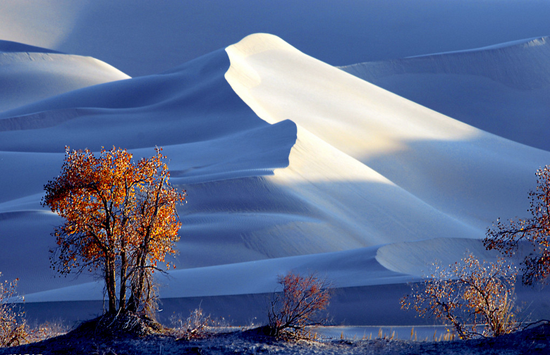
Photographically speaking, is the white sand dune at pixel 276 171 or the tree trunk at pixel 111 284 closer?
the tree trunk at pixel 111 284

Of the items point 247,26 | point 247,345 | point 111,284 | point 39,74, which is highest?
point 247,26

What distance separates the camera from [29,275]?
18.8 meters

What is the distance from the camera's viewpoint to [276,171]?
80.8 feet

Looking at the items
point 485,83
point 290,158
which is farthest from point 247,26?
point 290,158

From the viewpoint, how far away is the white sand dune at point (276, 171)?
56.8ft

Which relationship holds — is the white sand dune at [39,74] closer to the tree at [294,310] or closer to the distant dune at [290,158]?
the distant dune at [290,158]

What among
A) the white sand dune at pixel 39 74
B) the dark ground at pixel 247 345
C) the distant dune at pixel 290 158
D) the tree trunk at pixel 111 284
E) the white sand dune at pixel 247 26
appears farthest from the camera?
the white sand dune at pixel 247 26

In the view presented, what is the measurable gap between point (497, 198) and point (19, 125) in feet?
98.3

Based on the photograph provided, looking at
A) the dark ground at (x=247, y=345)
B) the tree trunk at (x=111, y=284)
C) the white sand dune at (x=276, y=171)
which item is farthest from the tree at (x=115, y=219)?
the white sand dune at (x=276, y=171)

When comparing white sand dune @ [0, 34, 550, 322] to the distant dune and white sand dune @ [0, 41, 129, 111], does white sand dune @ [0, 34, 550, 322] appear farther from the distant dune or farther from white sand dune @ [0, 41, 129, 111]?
white sand dune @ [0, 41, 129, 111]

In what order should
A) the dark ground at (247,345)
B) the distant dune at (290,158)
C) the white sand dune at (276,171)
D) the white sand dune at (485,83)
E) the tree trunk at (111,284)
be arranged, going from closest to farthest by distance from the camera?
the dark ground at (247,345) → the tree trunk at (111,284) → the distant dune at (290,158) → the white sand dune at (276,171) → the white sand dune at (485,83)

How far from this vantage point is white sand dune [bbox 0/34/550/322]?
1732 cm

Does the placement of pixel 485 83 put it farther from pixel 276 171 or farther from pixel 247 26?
pixel 247 26

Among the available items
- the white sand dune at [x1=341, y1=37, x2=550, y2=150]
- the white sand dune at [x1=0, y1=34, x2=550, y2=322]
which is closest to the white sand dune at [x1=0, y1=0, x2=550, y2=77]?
the white sand dune at [x1=341, y1=37, x2=550, y2=150]
